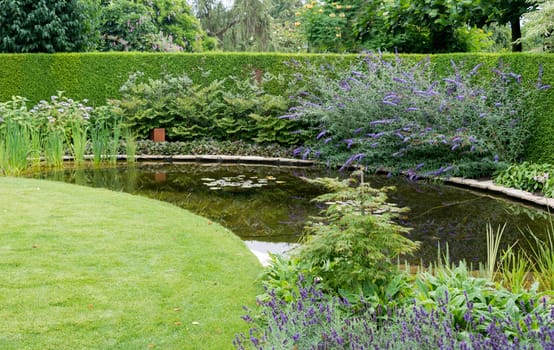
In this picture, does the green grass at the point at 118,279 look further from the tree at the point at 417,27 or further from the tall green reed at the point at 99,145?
the tree at the point at 417,27

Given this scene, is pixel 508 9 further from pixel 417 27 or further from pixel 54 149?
pixel 54 149

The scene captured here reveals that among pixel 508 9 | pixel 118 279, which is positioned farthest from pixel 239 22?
pixel 118 279

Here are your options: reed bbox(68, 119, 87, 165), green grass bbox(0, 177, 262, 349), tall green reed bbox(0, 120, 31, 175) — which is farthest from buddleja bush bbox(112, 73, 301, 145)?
green grass bbox(0, 177, 262, 349)

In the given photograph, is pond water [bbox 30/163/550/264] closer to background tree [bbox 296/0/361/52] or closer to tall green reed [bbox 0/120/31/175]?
tall green reed [bbox 0/120/31/175]

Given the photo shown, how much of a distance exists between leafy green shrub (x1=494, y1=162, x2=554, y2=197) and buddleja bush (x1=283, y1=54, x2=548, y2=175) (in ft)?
1.09

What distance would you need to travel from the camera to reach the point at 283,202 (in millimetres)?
7102

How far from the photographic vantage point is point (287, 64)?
1191 cm

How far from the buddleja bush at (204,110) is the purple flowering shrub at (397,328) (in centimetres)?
853

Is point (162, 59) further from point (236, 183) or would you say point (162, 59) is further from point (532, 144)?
point (532, 144)

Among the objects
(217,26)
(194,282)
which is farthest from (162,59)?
(217,26)

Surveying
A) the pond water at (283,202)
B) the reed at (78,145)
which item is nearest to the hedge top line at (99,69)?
the reed at (78,145)

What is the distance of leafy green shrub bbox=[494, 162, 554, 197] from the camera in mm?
7008

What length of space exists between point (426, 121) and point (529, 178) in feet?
6.61

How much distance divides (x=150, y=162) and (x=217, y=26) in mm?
13429
